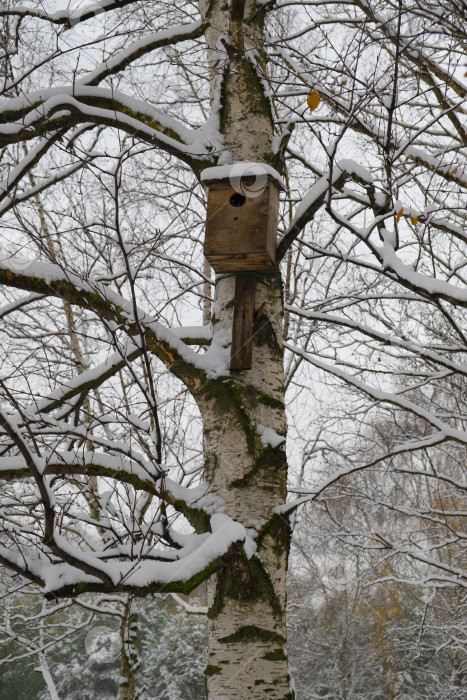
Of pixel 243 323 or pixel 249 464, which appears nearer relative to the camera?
pixel 249 464

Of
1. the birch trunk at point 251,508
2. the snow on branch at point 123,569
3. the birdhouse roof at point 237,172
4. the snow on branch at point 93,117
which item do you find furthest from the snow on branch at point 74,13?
the snow on branch at point 123,569

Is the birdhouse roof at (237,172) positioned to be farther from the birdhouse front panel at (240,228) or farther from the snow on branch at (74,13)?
the snow on branch at (74,13)

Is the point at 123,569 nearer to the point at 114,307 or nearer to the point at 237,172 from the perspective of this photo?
the point at 114,307

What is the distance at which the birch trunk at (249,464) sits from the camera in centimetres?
207

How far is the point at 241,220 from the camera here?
2.67 metres

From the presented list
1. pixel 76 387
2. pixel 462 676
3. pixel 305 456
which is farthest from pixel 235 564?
pixel 462 676

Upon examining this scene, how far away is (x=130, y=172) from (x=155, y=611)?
971 cm

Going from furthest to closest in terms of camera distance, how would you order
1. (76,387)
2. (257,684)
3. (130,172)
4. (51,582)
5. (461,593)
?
(461,593), (130,172), (76,387), (257,684), (51,582)

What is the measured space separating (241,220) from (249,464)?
3.48 ft

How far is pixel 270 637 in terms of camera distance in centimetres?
209

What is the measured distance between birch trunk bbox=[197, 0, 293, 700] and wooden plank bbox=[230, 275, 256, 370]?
0.18ft

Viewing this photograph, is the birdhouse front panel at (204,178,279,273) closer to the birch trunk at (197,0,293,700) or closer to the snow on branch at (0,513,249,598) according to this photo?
the birch trunk at (197,0,293,700)

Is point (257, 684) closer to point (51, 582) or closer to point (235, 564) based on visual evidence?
point (235, 564)

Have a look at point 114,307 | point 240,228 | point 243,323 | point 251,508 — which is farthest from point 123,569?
point 240,228
